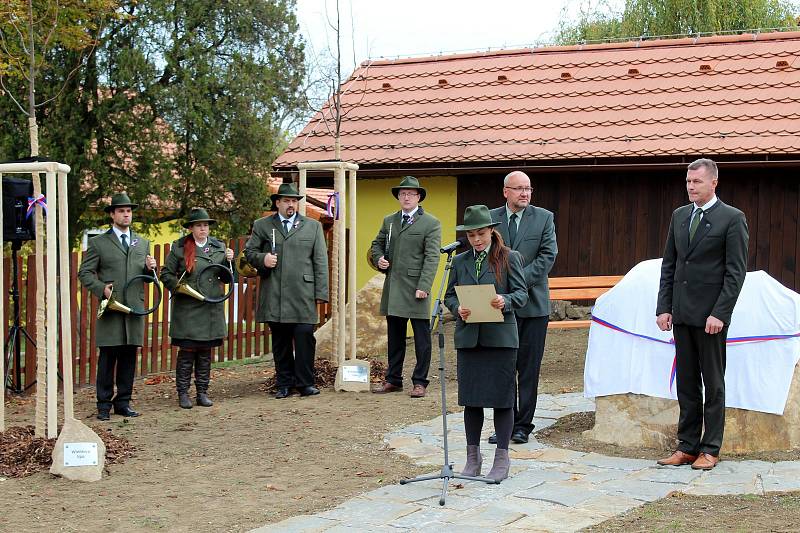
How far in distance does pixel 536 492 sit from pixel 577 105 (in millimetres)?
9364

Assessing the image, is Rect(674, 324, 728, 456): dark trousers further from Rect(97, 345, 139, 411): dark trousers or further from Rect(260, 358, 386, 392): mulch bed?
Rect(97, 345, 139, 411): dark trousers

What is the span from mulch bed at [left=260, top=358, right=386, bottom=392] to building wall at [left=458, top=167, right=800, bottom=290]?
3.88 m

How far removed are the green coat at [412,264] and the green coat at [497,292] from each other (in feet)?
10.4

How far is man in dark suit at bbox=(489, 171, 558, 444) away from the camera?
8125mm

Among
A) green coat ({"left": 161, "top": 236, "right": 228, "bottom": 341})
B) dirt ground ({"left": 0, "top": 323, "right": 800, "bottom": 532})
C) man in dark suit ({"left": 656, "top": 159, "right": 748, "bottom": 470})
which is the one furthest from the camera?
green coat ({"left": 161, "top": 236, "right": 228, "bottom": 341})

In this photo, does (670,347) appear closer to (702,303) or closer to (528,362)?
(702,303)

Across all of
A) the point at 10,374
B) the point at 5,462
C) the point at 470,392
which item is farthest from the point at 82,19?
the point at 470,392

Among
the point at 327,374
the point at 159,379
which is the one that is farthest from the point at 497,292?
the point at 159,379

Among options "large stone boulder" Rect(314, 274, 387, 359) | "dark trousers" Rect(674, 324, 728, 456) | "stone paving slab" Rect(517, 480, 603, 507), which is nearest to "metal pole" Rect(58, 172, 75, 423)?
"stone paving slab" Rect(517, 480, 603, 507)

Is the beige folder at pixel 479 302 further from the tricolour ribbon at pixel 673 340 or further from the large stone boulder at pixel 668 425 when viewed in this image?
the large stone boulder at pixel 668 425

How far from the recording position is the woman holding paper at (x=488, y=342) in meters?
6.85

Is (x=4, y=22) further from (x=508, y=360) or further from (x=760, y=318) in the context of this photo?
(x=760, y=318)

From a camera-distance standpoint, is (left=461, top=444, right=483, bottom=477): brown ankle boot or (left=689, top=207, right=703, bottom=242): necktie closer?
(left=461, top=444, right=483, bottom=477): brown ankle boot

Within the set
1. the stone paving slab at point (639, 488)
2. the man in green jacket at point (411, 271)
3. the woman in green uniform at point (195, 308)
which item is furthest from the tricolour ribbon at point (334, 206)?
the stone paving slab at point (639, 488)
